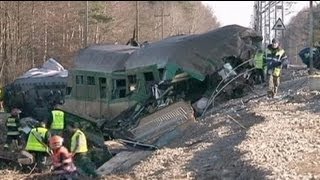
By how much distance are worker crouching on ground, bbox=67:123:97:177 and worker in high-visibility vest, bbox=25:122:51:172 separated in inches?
42.2

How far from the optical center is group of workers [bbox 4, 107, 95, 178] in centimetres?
1148

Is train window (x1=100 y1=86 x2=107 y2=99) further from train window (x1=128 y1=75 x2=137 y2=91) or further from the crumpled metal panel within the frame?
train window (x1=128 y1=75 x2=137 y2=91)

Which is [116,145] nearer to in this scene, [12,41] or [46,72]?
[46,72]

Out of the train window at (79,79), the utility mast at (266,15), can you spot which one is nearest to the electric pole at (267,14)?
the utility mast at (266,15)

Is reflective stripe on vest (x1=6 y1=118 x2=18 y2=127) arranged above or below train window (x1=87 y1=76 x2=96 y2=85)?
below

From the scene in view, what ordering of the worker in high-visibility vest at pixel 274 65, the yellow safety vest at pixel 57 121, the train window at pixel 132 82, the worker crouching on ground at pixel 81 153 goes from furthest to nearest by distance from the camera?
the train window at pixel 132 82 < the worker in high-visibility vest at pixel 274 65 < the yellow safety vest at pixel 57 121 < the worker crouching on ground at pixel 81 153

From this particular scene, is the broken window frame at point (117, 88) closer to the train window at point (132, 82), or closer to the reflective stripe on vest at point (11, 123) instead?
the train window at point (132, 82)

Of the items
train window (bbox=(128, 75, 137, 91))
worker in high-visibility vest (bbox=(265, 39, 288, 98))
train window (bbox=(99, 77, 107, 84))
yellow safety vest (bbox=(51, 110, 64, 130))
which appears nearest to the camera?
yellow safety vest (bbox=(51, 110, 64, 130))

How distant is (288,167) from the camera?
33.1ft

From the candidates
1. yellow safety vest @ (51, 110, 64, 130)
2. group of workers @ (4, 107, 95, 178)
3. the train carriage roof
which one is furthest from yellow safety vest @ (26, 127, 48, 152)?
the train carriage roof

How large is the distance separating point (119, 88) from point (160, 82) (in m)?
1.83

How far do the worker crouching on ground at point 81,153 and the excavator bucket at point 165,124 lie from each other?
194 centimetres

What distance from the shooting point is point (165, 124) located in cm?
1580

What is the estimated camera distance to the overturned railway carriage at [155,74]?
17.8m
